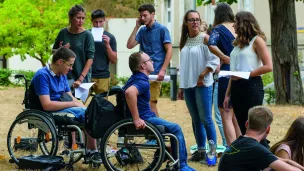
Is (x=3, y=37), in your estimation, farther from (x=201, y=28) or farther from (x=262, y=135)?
(x=262, y=135)

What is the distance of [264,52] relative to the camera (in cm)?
727

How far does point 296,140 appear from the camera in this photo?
5.93m

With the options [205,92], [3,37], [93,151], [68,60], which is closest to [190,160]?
[205,92]

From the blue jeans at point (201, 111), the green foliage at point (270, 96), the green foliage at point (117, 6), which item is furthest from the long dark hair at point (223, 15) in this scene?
the green foliage at point (117, 6)

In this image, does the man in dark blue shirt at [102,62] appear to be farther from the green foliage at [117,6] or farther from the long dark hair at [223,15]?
the green foliage at [117,6]

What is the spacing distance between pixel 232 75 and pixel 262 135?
61.6 inches

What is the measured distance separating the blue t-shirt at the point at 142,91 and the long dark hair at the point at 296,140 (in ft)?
5.40

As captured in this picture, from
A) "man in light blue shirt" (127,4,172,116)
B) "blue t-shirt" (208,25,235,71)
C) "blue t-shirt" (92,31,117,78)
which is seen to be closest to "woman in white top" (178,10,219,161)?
"blue t-shirt" (208,25,235,71)

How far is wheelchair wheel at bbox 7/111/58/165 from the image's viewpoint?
743cm

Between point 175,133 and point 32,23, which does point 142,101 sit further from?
point 32,23

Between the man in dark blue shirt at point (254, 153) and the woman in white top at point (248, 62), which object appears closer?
the man in dark blue shirt at point (254, 153)

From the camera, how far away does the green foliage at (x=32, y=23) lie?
28.5 metres

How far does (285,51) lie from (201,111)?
10.5m

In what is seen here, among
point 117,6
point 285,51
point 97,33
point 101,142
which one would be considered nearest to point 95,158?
point 101,142
